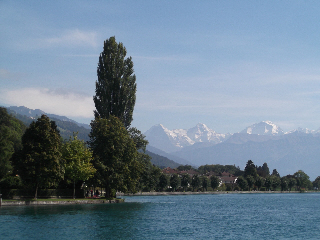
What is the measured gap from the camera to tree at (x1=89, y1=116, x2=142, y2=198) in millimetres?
76312

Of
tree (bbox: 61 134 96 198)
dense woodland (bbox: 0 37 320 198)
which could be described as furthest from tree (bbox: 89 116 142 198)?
tree (bbox: 61 134 96 198)

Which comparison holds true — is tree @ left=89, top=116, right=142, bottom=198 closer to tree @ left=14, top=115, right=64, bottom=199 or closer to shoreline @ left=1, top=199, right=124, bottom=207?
Result: shoreline @ left=1, top=199, right=124, bottom=207

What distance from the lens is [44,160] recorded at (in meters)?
65.0

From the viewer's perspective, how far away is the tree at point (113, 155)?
250 ft

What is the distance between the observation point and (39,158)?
2542 inches

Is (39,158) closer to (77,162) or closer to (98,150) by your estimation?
(77,162)

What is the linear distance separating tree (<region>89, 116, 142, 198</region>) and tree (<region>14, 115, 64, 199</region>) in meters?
11.3

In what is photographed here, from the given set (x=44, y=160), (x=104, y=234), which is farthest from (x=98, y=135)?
(x=104, y=234)

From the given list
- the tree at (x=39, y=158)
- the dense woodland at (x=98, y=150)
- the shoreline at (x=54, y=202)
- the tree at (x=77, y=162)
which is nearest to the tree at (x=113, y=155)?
the dense woodland at (x=98, y=150)

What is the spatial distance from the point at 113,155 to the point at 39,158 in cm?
1659

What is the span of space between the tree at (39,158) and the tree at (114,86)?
1823 cm

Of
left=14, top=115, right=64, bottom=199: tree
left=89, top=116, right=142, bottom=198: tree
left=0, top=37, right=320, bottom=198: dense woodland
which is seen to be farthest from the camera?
left=89, top=116, right=142, bottom=198: tree

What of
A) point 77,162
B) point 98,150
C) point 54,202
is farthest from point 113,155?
point 54,202

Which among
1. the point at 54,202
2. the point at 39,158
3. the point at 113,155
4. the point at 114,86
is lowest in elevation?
the point at 54,202
